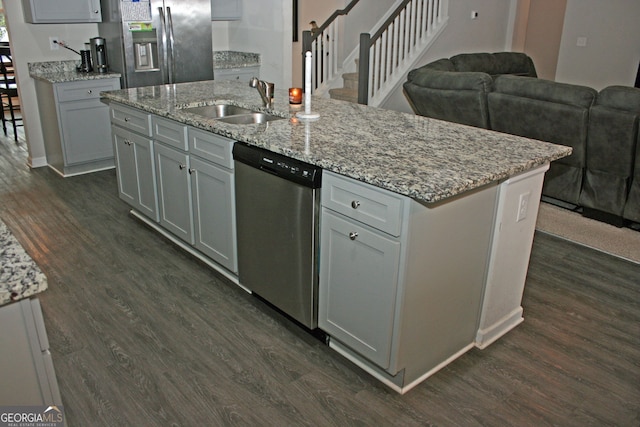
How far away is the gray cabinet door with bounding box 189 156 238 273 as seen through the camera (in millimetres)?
3039

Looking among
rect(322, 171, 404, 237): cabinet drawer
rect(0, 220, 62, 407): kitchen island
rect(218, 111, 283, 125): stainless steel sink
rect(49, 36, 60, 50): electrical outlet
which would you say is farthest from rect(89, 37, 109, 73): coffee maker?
rect(0, 220, 62, 407): kitchen island

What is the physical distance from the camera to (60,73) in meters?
5.27

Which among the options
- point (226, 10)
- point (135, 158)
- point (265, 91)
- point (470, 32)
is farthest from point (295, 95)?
point (470, 32)

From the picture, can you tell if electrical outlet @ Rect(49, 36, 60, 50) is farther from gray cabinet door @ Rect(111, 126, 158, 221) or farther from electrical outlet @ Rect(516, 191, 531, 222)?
electrical outlet @ Rect(516, 191, 531, 222)

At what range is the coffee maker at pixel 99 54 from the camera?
5328 mm

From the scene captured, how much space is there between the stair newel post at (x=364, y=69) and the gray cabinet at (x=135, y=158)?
11.1ft

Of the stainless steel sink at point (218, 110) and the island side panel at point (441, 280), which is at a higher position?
the stainless steel sink at point (218, 110)

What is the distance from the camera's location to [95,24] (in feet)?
18.1

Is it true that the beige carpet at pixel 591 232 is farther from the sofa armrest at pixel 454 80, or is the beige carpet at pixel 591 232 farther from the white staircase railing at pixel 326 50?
the white staircase railing at pixel 326 50

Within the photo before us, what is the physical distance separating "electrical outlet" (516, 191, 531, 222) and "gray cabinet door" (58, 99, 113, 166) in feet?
13.5

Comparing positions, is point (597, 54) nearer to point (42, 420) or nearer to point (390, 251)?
point (390, 251)

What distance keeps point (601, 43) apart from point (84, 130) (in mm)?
6962

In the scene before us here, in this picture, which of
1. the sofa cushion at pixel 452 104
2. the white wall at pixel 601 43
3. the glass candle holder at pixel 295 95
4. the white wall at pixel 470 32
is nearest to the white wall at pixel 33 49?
the glass candle holder at pixel 295 95

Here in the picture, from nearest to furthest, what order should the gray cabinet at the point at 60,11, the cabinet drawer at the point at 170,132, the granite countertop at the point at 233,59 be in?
the cabinet drawer at the point at 170,132
the gray cabinet at the point at 60,11
the granite countertop at the point at 233,59
